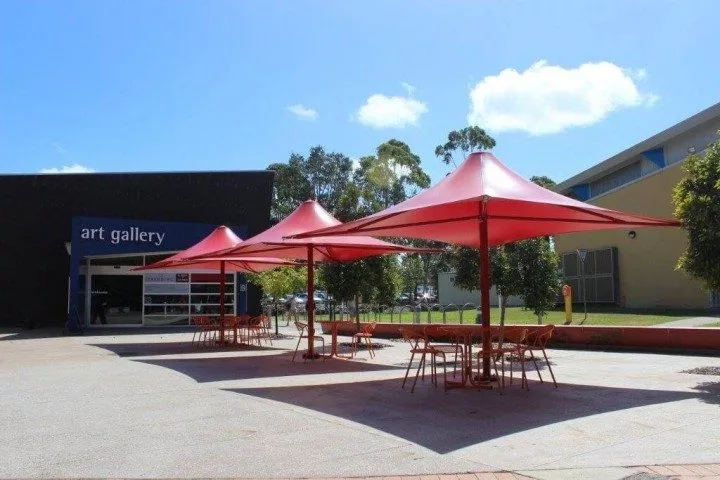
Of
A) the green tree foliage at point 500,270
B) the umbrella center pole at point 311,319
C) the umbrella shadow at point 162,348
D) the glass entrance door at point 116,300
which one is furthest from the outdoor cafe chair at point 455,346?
the glass entrance door at point 116,300

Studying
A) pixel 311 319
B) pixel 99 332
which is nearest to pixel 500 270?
pixel 311 319

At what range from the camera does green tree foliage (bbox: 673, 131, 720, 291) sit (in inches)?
339

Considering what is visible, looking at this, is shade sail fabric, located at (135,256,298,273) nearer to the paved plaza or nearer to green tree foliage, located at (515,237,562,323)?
the paved plaza

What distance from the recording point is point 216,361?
40.5 ft

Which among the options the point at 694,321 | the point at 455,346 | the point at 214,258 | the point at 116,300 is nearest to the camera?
the point at 455,346

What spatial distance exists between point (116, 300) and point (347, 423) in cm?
2030

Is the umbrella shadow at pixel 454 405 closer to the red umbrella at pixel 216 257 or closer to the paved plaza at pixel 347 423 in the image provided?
the paved plaza at pixel 347 423

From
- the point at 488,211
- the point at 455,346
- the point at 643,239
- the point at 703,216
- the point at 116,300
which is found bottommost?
the point at 455,346

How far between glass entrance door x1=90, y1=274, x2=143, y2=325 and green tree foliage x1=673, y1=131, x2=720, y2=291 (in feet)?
67.6

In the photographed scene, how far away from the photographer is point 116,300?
24500 millimetres

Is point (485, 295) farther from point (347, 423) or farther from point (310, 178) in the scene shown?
point (310, 178)

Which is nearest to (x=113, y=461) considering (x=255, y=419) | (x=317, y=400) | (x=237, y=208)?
(x=255, y=419)

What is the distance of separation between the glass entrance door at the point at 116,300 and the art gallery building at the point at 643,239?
785 inches

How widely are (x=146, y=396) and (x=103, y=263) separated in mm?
18198
